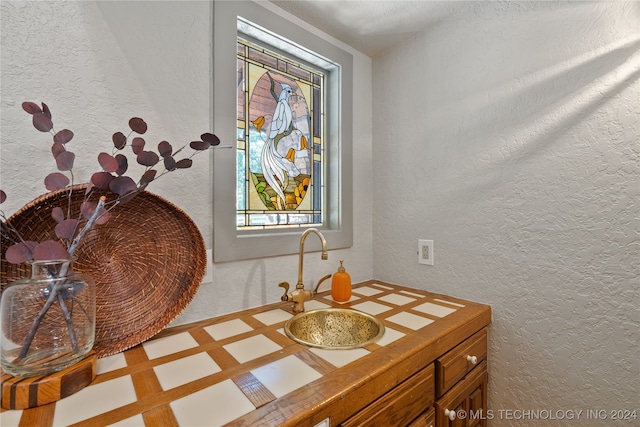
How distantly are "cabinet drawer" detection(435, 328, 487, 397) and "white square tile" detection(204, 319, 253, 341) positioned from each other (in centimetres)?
61

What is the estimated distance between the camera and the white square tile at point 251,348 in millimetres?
729

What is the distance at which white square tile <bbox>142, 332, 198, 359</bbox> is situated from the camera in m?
0.75

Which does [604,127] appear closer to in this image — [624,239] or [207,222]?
[624,239]

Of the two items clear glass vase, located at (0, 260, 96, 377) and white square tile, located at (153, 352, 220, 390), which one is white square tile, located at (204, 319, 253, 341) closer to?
white square tile, located at (153, 352, 220, 390)

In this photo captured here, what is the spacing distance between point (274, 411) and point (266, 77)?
1.21 meters

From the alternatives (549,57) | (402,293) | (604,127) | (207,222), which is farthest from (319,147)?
(604,127)

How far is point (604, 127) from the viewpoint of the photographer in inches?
34.3

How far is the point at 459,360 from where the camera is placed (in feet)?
3.07

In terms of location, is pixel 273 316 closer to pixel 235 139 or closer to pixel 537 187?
pixel 235 139

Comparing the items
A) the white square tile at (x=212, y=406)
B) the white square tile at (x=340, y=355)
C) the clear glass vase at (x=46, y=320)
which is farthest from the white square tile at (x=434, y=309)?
the clear glass vase at (x=46, y=320)

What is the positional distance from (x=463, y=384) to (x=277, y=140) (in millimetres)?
1191

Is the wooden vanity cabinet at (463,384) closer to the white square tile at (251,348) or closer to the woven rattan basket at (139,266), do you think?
the white square tile at (251,348)

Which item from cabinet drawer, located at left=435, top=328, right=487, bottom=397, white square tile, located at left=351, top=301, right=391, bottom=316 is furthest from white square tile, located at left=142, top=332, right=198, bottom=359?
cabinet drawer, located at left=435, top=328, right=487, bottom=397

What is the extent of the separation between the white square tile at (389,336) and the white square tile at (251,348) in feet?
0.96
